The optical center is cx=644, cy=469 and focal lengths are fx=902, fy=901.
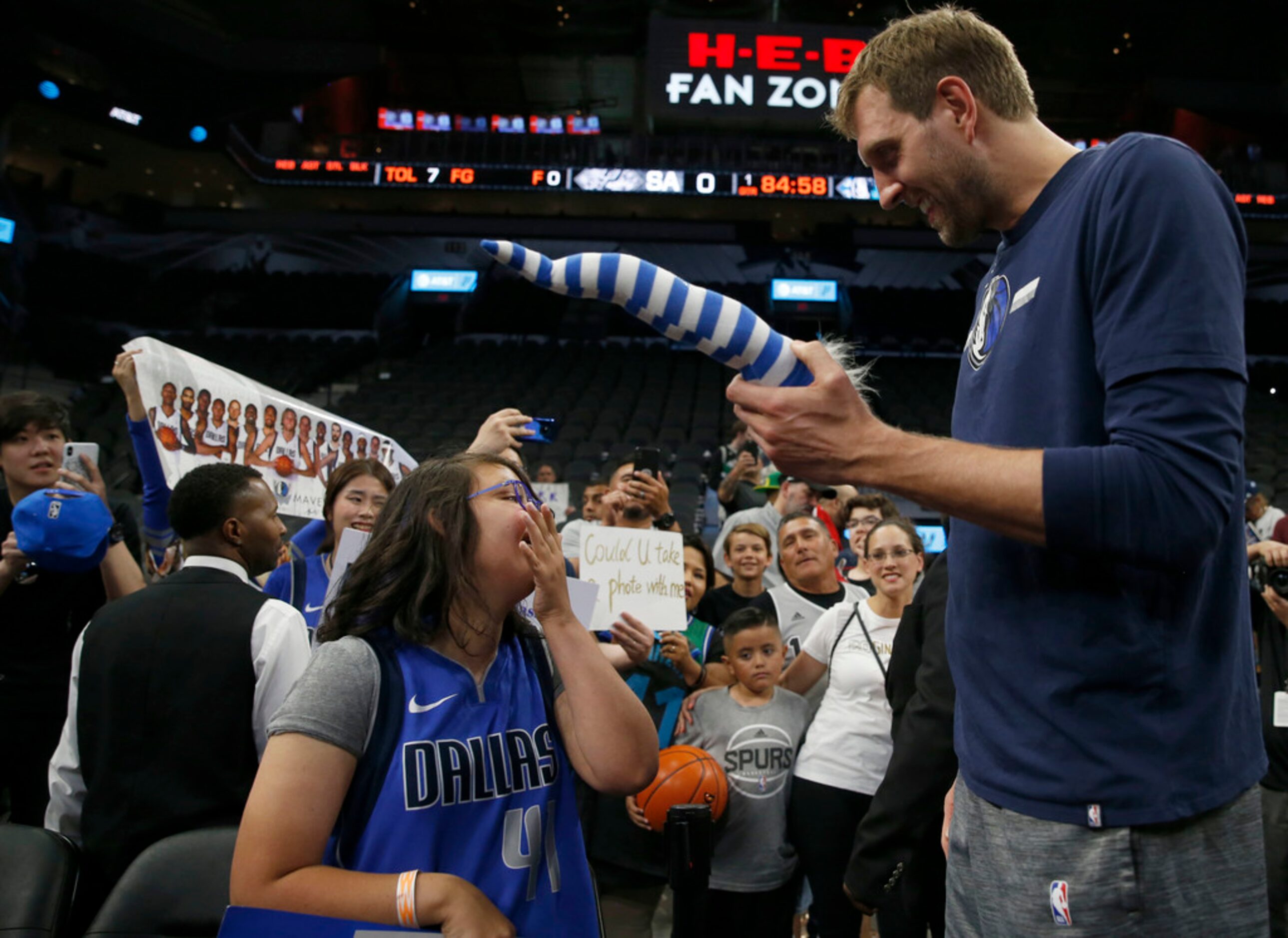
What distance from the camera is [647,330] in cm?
1833

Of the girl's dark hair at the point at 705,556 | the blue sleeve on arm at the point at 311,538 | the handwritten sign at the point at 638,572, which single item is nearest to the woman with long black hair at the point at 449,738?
the handwritten sign at the point at 638,572

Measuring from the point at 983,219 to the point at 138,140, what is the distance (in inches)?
783

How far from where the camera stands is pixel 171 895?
5.27 feet

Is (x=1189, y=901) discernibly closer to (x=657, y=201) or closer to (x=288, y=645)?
(x=288, y=645)

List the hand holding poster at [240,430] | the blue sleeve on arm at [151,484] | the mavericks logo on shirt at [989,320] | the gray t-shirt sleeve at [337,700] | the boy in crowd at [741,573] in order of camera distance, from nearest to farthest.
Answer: the mavericks logo on shirt at [989,320], the gray t-shirt sleeve at [337,700], the blue sleeve on arm at [151,484], the hand holding poster at [240,430], the boy in crowd at [741,573]

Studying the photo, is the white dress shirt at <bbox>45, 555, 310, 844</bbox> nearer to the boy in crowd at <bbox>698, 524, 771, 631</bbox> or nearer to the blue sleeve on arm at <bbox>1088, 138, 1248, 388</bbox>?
the blue sleeve on arm at <bbox>1088, 138, 1248, 388</bbox>

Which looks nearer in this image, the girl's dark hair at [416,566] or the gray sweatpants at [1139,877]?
the gray sweatpants at [1139,877]

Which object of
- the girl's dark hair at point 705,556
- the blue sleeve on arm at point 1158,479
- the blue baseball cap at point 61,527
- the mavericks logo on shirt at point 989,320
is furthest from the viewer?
the girl's dark hair at point 705,556

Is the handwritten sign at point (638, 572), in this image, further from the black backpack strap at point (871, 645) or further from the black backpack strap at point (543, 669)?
the black backpack strap at point (543, 669)

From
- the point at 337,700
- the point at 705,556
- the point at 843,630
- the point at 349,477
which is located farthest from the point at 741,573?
the point at 337,700

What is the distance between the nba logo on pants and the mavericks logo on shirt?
1.98 ft

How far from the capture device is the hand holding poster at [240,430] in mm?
3238

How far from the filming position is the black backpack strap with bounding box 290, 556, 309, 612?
2990 millimetres

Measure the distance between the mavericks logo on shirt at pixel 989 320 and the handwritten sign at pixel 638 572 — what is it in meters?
1.89
